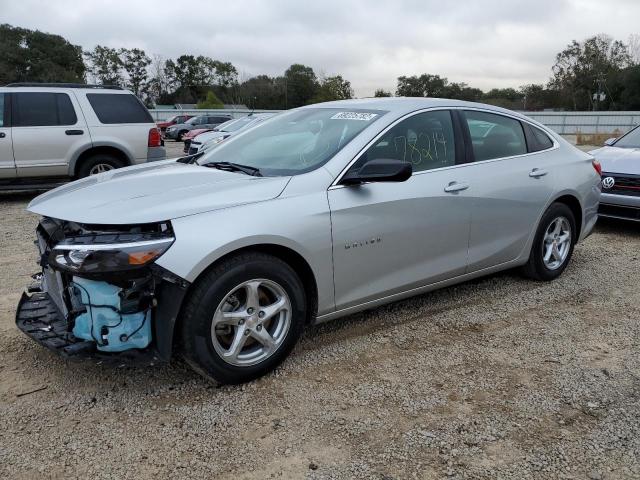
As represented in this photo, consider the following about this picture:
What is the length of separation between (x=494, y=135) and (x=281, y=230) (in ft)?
7.52

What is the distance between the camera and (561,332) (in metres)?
3.94

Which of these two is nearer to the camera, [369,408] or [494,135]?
[369,408]

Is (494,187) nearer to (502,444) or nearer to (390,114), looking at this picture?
(390,114)

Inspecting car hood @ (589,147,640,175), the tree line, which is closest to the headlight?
car hood @ (589,147,640,175)

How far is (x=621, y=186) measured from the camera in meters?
6.60

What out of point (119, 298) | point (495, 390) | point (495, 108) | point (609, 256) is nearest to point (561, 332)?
point (495, 390)

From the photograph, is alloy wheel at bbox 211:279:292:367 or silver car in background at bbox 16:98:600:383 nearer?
silver car in background at bbox 16:98:600:383

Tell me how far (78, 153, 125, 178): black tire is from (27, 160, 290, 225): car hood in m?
5.76

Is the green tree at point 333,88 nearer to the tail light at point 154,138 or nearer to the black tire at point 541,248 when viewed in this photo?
the tail light at point 154,138

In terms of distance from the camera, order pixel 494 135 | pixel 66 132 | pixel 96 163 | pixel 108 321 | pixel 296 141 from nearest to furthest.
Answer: pixel 108 321 < pixel 296 141 < pixel 494 135 < pixel 66 132 < pixel 96 163

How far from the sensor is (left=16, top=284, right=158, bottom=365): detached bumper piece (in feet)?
9.11

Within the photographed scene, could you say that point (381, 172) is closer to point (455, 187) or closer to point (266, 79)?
point (455, 187)

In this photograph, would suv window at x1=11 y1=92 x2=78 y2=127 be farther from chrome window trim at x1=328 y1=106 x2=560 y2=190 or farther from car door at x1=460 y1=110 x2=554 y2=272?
car door at x1=460 y1=110 x2=554 y2=272

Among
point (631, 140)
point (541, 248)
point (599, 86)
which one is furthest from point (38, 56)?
point (541, 248)
